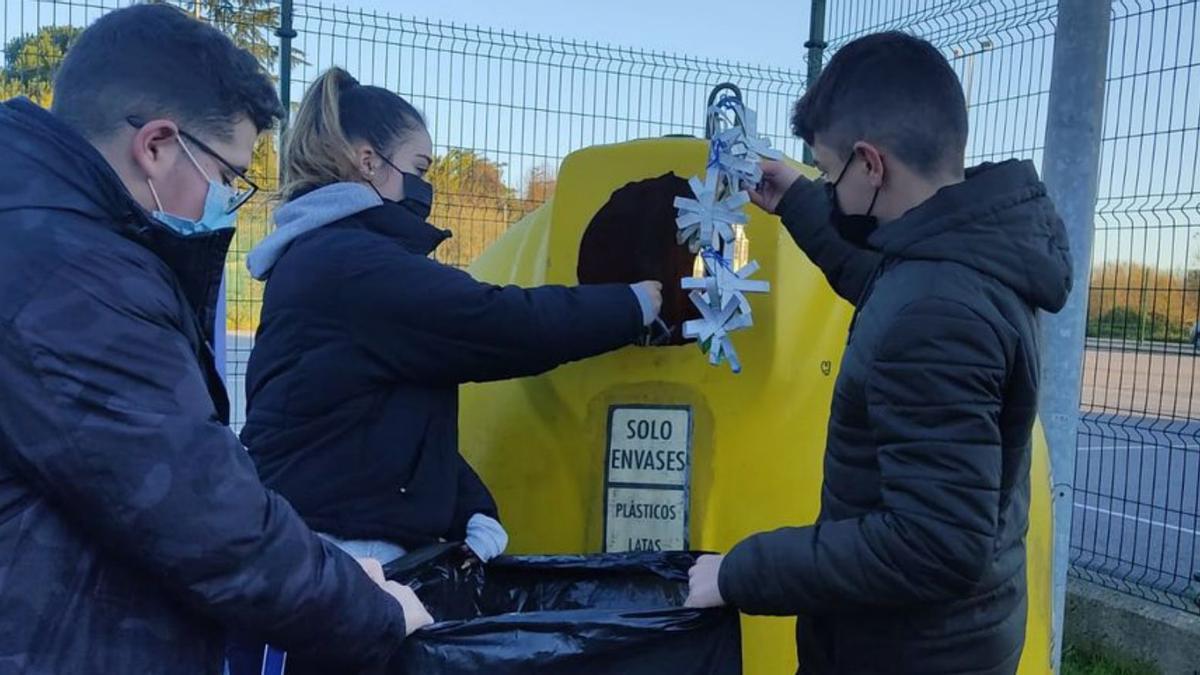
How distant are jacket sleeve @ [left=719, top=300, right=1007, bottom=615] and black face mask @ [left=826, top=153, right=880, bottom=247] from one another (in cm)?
26

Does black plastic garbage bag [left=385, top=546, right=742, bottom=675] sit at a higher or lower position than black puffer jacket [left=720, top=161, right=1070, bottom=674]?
lower

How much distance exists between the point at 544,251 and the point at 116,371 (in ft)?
4.24

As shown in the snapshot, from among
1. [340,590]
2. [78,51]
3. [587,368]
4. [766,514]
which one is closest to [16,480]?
[340,590]

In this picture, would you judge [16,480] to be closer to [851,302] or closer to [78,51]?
[78,51]

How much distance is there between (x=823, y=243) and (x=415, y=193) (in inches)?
32.7

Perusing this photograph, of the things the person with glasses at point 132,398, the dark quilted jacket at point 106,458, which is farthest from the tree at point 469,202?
the dark quilted jacket at point 106,458

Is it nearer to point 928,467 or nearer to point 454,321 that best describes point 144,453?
point 454,321

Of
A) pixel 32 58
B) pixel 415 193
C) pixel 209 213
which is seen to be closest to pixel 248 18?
pixel 32 58

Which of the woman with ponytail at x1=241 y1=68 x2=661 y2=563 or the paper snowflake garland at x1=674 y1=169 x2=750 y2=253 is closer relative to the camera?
the woman with ponytail at x1=241 y1=68 x2=661 y2=563

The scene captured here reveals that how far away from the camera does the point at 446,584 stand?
206 cm

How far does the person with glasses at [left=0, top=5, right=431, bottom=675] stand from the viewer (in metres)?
1.19

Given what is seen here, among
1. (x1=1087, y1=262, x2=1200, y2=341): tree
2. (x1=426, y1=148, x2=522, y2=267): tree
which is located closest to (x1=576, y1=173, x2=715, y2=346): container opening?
(x1=1087, y1=262, x2=1200, y2=341): tree

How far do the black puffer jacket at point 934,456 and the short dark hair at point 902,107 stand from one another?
0.09 meters

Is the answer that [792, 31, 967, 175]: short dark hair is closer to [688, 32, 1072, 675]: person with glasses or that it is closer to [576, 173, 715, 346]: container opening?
[688, 32, 1072, 675]: person with glasses
